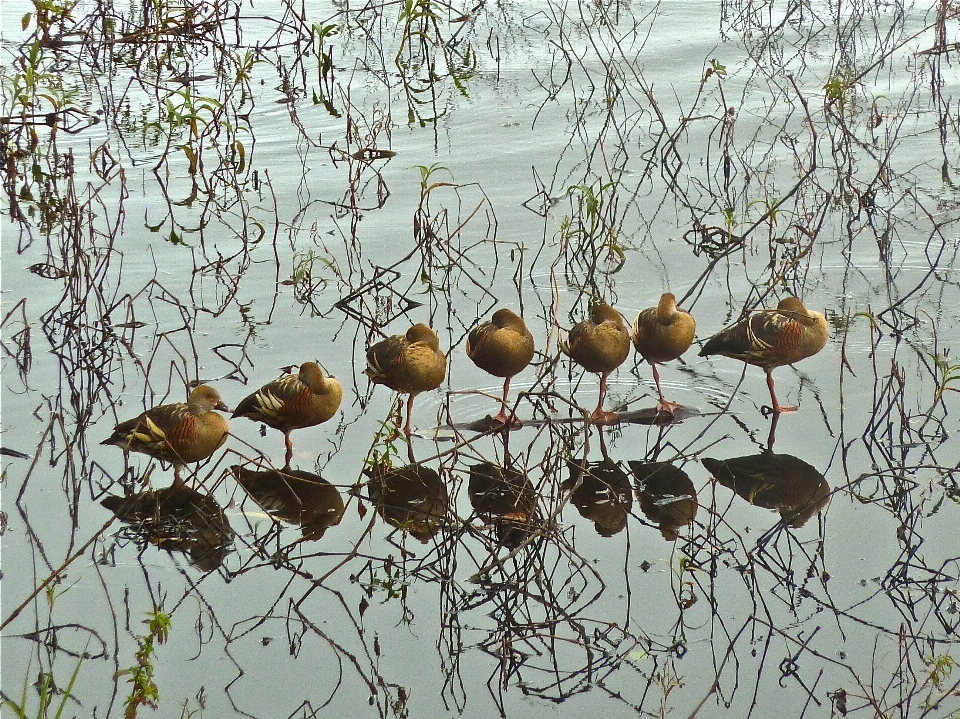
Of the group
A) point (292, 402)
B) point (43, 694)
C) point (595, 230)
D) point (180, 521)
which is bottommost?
point (180, 521)

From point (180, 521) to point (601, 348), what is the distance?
228 centimetres

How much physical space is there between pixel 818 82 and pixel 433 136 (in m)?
3.84

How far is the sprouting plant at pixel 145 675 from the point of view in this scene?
3.92 meters

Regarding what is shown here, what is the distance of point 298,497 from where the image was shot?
17.8 feet

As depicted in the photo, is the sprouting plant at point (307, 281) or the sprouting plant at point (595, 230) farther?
the sprouting plant at point (307, 281)

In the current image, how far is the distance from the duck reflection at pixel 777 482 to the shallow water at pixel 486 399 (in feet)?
0.10

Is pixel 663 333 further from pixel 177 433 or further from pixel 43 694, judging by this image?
pixel 43 694

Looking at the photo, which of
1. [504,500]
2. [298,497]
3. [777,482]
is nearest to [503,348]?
[504,500]

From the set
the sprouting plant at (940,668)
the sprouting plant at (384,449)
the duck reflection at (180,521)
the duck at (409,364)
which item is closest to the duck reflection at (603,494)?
the sprouting plant at (384,449)

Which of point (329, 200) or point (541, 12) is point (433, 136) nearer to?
point (329, 200)

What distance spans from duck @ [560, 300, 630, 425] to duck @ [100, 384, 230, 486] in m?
1.83

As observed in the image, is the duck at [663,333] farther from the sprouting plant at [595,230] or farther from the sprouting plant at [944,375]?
the sprouting plant at [944,375]

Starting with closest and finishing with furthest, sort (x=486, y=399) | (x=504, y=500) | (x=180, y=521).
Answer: (x=180, y=521) → (x=504, y=500) → (x=486, y=399)

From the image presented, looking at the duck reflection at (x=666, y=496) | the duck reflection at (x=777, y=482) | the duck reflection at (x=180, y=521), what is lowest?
the duck reflection at (x=777, y=482)
